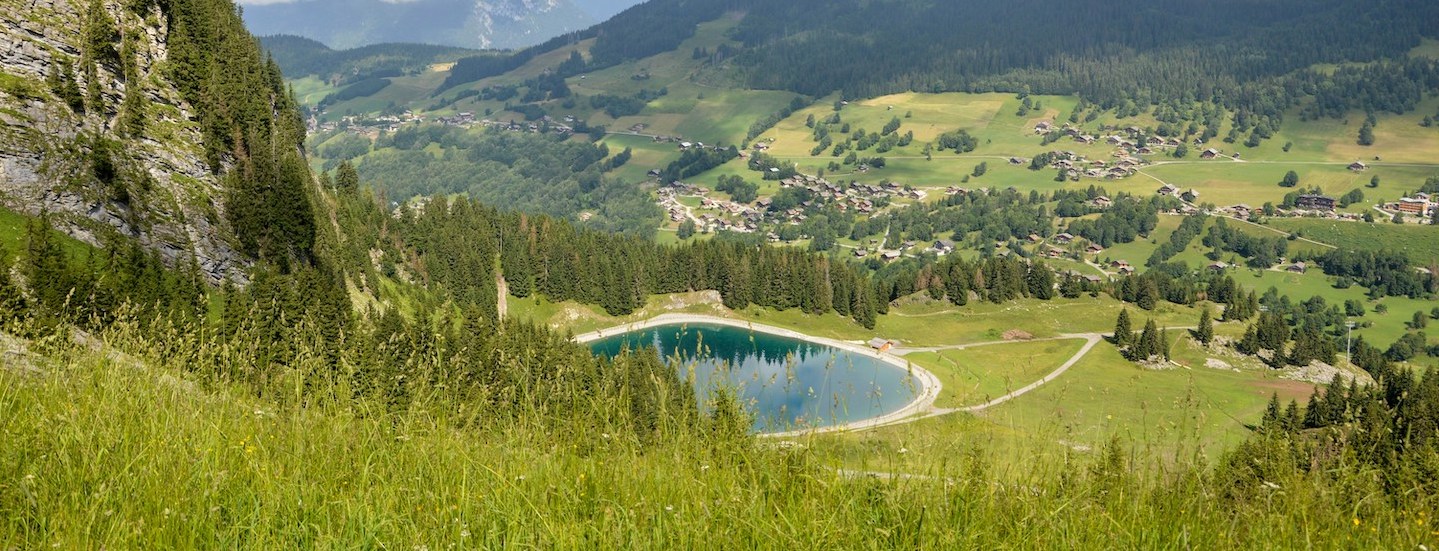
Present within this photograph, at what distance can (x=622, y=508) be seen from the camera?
16.9 feet

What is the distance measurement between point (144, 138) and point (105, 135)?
2.59 m

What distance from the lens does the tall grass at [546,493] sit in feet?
16.4

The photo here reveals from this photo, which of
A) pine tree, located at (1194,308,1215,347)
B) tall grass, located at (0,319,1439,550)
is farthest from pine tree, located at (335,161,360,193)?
pine tree, located at (1194,308,1215,347)

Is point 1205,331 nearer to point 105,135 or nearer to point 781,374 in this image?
point 781,374

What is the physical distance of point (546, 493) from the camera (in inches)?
220

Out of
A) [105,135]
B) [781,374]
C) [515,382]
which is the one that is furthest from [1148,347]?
[515,382]

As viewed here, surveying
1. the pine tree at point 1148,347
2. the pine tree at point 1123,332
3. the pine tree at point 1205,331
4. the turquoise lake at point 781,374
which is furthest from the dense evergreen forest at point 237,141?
the pine tree at point 1205,331

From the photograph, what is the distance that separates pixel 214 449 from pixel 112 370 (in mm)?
2814

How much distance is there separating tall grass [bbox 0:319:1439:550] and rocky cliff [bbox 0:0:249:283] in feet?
132

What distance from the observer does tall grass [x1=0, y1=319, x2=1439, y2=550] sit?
4.98m

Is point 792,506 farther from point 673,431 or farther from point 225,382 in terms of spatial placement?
point 225,382

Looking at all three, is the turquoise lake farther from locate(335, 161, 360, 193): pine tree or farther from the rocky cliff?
locate(335, 161, 360, 193): pine tree

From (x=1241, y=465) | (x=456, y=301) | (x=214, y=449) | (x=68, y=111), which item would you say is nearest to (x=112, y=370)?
(x=214, y=449)

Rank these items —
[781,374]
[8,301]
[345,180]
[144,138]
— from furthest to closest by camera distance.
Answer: [345,180] → [781,374] → [144,138] → [8,301]
